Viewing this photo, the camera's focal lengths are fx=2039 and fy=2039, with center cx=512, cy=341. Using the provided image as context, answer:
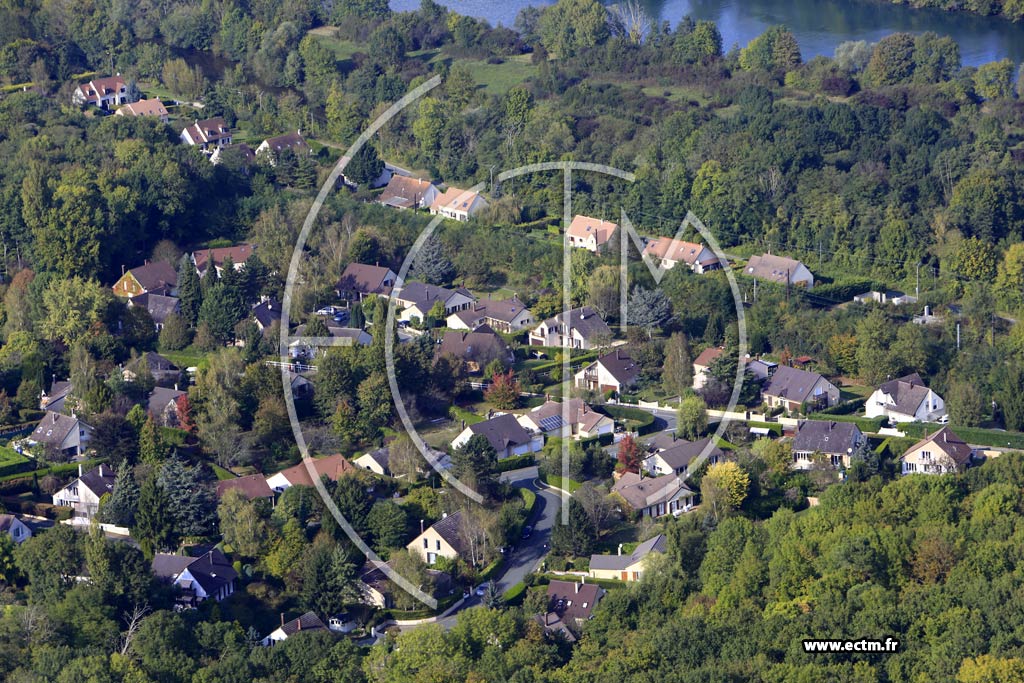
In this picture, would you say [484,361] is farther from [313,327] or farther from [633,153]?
[633,153]

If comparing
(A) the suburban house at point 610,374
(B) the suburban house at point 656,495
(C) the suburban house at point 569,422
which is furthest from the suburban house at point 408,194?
(B) the suburban house at point 656,495

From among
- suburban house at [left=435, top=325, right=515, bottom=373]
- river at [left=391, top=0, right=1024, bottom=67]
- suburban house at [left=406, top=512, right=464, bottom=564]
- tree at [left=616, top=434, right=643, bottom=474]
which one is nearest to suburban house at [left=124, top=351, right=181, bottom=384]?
suburban house at [left=435, top=325, right=515, bottom=373]

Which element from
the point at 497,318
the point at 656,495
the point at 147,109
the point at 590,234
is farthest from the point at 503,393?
the point at 147,109

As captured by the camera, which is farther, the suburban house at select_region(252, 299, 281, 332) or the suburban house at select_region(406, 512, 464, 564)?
the suburban house at select_region(252, 299, 281, 332)

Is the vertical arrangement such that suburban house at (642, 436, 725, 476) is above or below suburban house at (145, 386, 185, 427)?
below

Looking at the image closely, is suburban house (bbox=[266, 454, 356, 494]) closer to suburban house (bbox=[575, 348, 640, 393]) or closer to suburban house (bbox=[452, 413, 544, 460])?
suburban house (bbox=[452, 413, 544, 460])

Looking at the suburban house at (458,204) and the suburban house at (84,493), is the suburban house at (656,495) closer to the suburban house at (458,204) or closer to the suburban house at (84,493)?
the suburban house at (84,493)

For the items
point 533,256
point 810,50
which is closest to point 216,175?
point 533,256

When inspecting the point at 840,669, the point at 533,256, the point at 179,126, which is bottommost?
the point at 840,669
